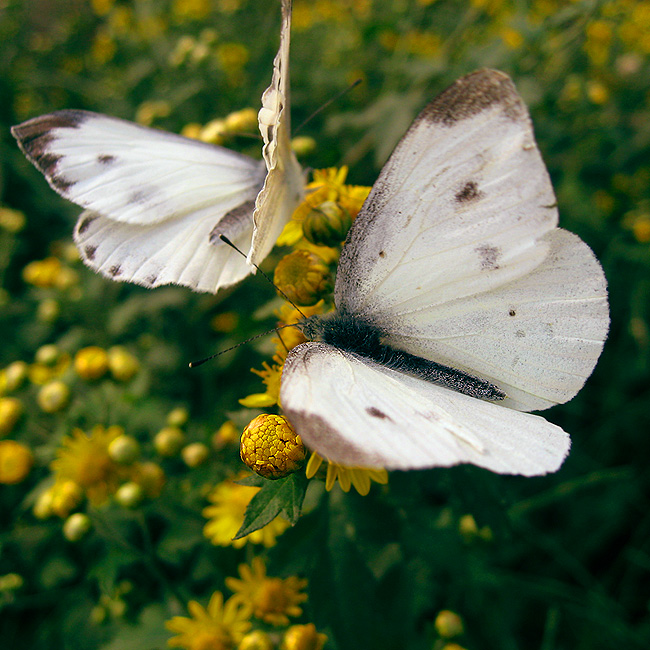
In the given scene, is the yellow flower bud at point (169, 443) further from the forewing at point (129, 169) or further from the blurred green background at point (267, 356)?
the forewing at point (129, 169)

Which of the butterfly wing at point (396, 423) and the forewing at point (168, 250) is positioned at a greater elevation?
the forewing at point (168, 250)

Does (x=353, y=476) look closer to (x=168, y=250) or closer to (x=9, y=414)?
(x=168, y=250)

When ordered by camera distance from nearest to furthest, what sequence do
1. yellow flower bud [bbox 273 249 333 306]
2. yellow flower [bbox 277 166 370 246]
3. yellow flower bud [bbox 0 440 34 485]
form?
1. yellow flower bud [bbox 273 249 333 306]
2. yellow flower [bbox 277 166 370 246]
3. yellow flower bud [bbox 0 440 34 485]

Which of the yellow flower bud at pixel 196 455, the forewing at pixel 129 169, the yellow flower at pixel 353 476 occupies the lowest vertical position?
the yellow flower bud at pixel 196 455

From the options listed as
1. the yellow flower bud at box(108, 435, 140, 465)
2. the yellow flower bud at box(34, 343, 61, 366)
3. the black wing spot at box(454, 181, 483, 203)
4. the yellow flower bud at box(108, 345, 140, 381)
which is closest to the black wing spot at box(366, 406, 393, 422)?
the black wing spot at box(454, 181, 483, 203)

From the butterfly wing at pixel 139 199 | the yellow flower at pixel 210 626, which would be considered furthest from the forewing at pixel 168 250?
the yellow flower at pixel 210 626

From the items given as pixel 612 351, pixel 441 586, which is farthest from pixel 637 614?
pixel 612 351

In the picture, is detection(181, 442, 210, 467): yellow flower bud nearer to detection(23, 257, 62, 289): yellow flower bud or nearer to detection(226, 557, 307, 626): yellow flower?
detection(226, 557, 307, 626): yellow flower
